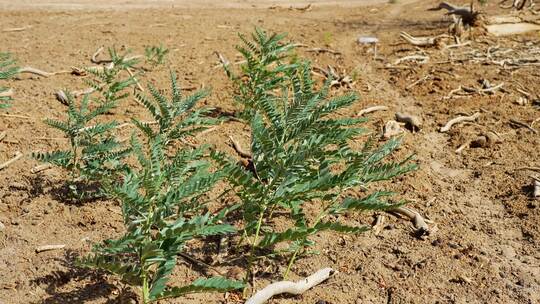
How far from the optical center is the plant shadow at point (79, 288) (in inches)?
84.2

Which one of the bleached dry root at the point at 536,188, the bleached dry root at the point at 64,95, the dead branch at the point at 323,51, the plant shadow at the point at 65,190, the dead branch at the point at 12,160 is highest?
the bleached dry root at the point at 64,95

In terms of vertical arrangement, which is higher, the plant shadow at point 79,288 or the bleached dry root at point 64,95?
the bleached dry root at point 64,95

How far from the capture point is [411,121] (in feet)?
13.1

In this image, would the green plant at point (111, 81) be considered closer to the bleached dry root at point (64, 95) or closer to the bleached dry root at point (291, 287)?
the bleached dry root at point (64, 95)

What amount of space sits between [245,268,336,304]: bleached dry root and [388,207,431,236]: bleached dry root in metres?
0.57

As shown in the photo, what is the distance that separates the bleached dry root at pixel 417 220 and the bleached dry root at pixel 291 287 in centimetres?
57

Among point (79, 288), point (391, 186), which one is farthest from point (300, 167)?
point (391, 186)

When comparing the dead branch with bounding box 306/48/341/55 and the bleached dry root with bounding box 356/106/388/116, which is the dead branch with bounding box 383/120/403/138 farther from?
the dead branch with bounding box 306/48/341/55

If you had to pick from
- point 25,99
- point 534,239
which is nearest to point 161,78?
point 25,99

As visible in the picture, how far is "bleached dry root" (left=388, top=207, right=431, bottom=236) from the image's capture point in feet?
9.11

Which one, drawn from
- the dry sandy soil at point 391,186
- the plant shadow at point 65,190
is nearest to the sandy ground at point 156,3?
the dry sandy soil at point 391,186

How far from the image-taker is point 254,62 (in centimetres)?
326

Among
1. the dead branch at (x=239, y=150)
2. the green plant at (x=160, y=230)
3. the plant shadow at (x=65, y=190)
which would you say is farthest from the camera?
the dead branch at (x=239, y=150)

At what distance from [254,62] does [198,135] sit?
0.65 m
